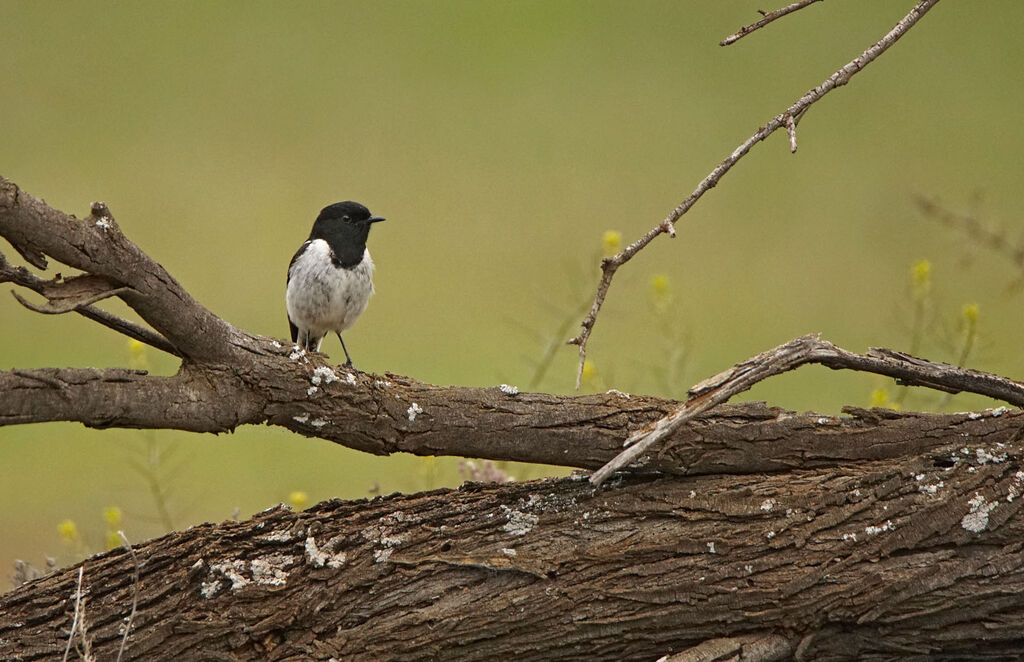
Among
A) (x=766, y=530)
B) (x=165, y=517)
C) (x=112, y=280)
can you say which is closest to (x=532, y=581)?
(x=766, y=530)

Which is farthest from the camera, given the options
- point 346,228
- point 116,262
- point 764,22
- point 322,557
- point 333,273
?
point 346,228

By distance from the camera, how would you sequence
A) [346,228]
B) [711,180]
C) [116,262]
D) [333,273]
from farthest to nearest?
[346,228]
[333,273]
[711,180]
[116,262]

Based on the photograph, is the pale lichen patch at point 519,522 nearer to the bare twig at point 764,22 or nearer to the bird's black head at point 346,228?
the bare twig at point 764,22

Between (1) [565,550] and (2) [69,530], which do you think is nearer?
(1) [565,550]

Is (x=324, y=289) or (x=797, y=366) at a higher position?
(x=324, y=289)

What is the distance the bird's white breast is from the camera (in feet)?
15.1

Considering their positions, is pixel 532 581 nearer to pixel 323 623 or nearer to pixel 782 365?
pixel 323 623

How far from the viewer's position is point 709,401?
2797mm

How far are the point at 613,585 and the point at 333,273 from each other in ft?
7.14

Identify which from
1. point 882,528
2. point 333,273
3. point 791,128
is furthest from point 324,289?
point 882,528

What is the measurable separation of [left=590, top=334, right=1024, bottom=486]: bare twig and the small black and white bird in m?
2.01

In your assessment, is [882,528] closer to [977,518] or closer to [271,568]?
[977,518]

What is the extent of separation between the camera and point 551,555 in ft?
9.64

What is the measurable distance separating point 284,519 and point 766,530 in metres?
1.32
